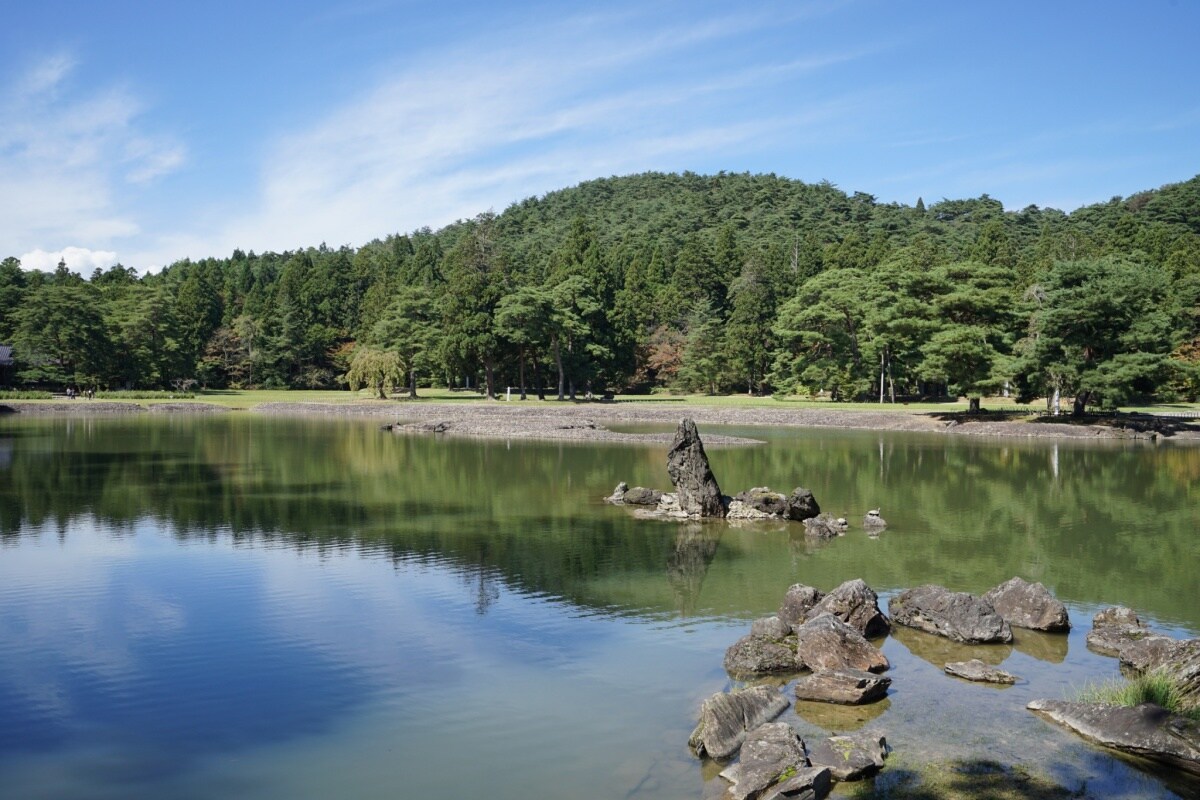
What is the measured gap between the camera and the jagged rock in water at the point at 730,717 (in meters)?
8.84

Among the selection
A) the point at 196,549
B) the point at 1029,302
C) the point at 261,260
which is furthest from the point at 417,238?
the point at 196,549

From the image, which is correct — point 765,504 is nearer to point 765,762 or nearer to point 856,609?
point 856,609

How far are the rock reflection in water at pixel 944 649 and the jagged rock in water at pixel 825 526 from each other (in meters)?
7.16

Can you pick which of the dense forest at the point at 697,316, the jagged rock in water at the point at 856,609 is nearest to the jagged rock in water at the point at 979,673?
the jagged rock in water at the point at 856,609

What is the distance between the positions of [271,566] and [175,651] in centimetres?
486

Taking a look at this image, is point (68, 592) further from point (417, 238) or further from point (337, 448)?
point (417, 238)

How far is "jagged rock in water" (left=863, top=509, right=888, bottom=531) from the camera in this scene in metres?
21.1

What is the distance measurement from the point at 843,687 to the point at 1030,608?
4534 millimetres

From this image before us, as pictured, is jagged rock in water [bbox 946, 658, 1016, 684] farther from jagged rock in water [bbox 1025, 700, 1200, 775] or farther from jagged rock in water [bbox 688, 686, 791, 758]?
jagged rock in water [bbox 688, 686, 791, 758]

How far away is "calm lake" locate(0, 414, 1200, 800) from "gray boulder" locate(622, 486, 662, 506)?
1.45 m

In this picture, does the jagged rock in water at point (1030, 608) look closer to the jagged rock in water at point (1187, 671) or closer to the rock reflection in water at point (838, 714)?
the jagged rock in water at point (1187, 671)

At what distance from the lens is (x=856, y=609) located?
12.7 metres

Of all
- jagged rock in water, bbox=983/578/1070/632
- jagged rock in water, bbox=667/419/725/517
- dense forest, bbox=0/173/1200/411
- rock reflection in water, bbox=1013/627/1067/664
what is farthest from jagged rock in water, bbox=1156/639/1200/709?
dense forest, bbox=0/173/1200/411

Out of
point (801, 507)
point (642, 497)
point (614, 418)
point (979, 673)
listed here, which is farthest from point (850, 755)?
point (614, 418)
